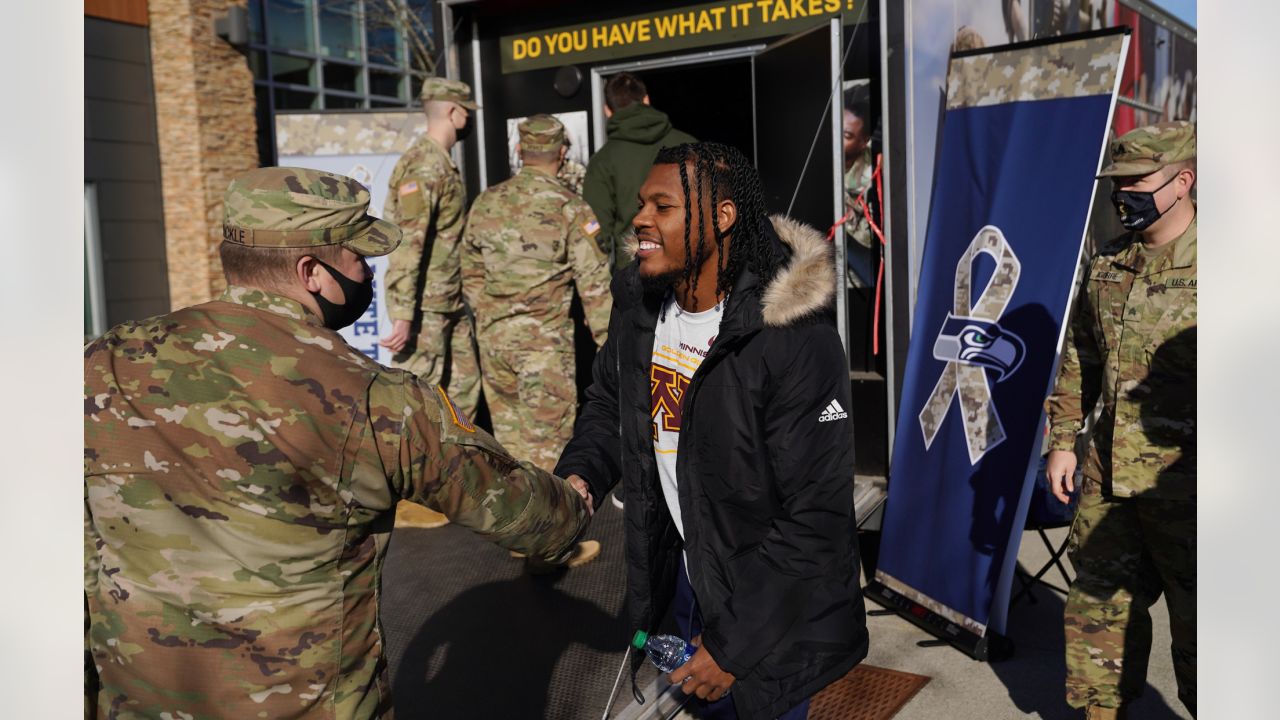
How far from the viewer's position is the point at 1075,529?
3.34 metres

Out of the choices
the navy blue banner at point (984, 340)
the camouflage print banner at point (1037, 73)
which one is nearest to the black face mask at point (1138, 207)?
the navy blue banner at point (984, 340)

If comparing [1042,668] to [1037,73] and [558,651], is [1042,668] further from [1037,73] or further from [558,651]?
[1037,73]

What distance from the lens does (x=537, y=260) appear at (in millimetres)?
5148

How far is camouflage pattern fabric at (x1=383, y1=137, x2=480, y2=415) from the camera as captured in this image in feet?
17.6

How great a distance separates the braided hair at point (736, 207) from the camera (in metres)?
2.38

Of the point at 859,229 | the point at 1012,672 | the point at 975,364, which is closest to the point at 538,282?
the point at 859,229

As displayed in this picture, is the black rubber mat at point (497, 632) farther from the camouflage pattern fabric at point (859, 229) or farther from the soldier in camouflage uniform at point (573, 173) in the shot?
the soldier in camouflage uniform at point (573, 173)

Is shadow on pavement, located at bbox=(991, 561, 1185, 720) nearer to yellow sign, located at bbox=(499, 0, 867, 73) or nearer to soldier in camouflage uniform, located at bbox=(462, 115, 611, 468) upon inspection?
soldier in camouflage uniform, located at bbox=(462, 115, 611, 468)

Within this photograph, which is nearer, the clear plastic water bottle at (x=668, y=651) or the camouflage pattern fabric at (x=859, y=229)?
the clear plastic water bottle at (x=668, y=651)

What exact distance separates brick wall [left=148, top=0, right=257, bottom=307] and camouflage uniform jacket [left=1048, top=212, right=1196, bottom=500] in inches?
456

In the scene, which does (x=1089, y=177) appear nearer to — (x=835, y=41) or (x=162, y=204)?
(x=835, y=41)

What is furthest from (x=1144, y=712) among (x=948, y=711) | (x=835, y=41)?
(x=835, y=41)

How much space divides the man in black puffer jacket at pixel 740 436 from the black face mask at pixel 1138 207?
127 centimetres

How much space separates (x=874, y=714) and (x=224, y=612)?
2533 mm
